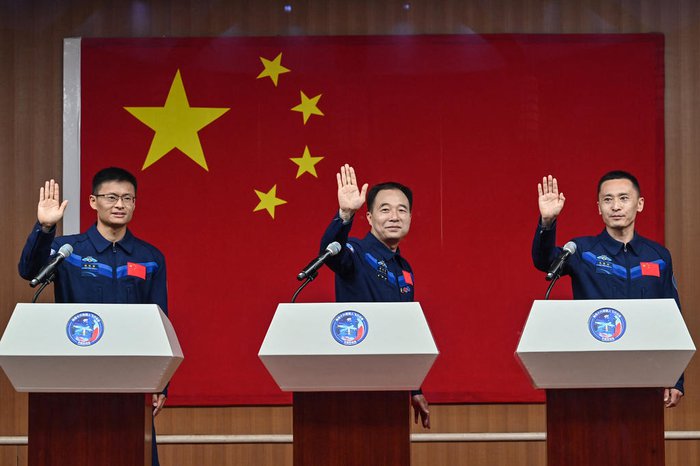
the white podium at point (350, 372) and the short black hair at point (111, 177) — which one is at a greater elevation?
the short black hair at point (111, 177)

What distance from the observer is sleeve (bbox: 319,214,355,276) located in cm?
312

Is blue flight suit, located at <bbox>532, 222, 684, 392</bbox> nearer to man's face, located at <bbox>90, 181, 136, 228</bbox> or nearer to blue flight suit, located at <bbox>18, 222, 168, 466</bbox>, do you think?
blue flight suit, located at <bbox>18, 222, 168, 466</bbox>

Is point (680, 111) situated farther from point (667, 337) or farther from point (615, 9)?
point (667, 337)

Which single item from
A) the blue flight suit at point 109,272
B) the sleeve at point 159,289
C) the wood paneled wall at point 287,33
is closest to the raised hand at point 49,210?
the blue flight suit at point 109,272

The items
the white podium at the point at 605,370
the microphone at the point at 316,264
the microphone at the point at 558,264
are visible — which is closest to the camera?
the white podium at the point at 605,370

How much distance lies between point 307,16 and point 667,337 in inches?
107

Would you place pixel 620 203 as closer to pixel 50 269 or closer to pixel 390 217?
pixel 390 217

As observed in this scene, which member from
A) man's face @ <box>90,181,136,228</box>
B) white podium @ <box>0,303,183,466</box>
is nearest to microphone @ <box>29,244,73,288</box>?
white podium @ <box>0,303,183,466</box>

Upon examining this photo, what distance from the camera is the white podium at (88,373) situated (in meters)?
2.47

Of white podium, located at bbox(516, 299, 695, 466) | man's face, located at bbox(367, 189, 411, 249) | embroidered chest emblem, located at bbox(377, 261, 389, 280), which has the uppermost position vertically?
man's face, located at bbox(367, 189, 411, 249)

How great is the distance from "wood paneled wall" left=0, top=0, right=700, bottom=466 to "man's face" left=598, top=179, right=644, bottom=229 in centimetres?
113

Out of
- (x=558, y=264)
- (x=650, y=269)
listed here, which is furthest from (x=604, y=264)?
(x=558, y=264)

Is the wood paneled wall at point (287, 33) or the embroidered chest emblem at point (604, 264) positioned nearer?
the embroidered chest emblem at point (604, 264)

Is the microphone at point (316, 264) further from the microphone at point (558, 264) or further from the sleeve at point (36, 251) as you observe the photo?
the sleeve at point (36, 251)
